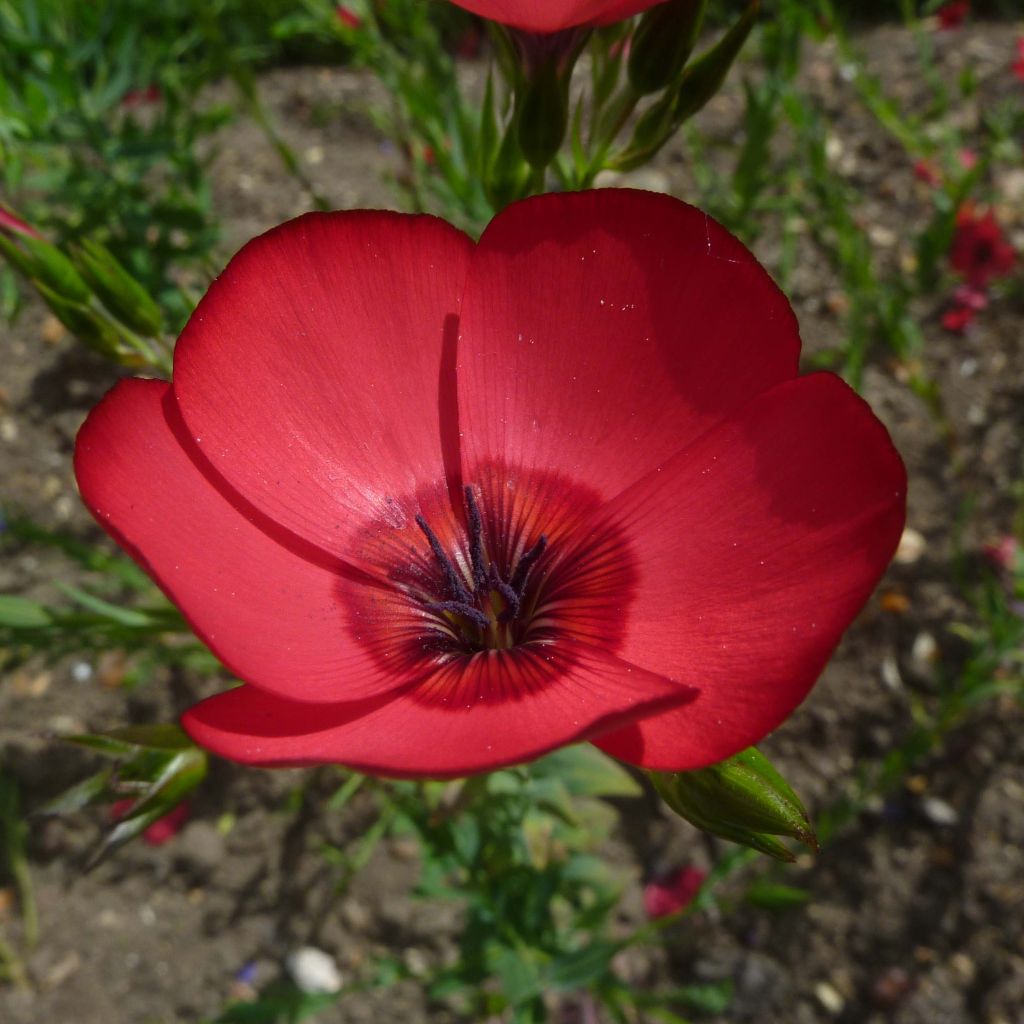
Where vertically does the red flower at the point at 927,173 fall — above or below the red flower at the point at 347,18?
below

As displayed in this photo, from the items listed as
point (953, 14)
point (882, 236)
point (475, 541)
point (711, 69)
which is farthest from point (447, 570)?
point (953, 14)

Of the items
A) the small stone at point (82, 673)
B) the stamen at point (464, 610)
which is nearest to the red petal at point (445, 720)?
the stamen at point (464, 610)

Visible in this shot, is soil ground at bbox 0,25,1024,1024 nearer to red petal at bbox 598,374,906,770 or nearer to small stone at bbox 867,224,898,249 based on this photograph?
small stone at bbox 867,224,898,249

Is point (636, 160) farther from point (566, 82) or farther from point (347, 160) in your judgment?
point (347, 160)

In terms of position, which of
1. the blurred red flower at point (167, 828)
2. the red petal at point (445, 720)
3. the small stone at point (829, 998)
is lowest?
the small stone at point (829, 998)

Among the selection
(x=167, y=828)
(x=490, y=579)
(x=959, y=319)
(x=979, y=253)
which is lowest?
(x=167, y=828)

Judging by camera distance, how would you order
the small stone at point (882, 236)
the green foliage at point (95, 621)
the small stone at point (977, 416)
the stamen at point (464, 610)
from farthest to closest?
the small stone at point (882, 236) → the small stone at point (977, 416) → the green foliage at point (95, 621) → the stamen at point (464, 610)

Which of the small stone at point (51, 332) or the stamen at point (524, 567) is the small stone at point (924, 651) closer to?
the stamen at point (524, 567)

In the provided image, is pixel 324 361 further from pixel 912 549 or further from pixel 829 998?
pixel 912 549
